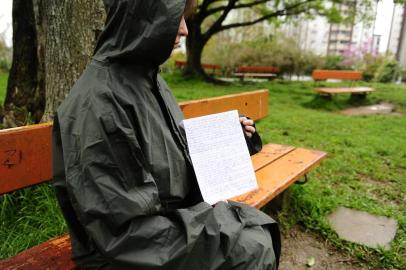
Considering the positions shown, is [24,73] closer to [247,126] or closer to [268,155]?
[268,155]

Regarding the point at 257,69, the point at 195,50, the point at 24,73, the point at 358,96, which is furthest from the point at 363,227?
the point at 257,69

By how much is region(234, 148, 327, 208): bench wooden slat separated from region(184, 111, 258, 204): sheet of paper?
0.60m

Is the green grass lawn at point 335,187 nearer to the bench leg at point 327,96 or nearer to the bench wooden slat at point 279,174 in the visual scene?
the bench wooden slat at point 279,174

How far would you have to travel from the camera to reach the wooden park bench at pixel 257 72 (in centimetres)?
1800

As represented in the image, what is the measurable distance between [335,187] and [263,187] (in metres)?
1.59

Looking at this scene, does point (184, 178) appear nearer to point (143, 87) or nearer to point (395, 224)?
point (143, 87)

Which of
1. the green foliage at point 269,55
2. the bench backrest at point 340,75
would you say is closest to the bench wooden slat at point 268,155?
the bench backrest at point 340,75

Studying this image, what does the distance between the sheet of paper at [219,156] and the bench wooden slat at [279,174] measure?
23.6 inches

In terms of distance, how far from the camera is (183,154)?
176cm

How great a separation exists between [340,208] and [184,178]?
220 centimetres

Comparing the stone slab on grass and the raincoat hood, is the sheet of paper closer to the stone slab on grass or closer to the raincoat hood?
the raincoat hood

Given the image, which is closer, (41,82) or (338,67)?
(41,82)

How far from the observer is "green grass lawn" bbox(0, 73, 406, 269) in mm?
2666

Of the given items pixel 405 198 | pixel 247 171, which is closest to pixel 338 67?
pixel 405 198
